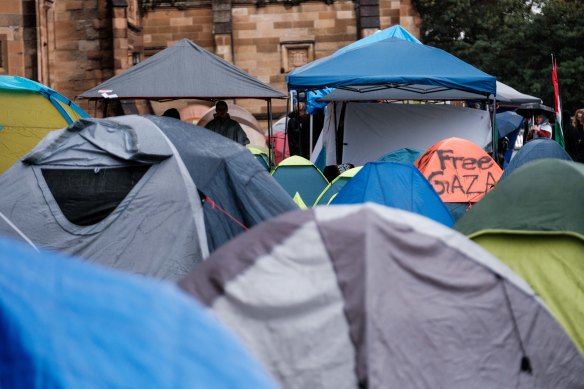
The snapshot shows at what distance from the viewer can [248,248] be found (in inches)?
201

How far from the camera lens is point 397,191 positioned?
985cm

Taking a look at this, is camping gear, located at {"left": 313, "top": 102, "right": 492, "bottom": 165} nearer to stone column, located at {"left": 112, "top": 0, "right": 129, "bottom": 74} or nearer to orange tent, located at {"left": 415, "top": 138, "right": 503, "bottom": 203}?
orange tent, located at {"left": 415, "top": 138, "right": 503, "bottom": 203}

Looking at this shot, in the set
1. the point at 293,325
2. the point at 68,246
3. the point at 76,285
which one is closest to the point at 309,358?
the point at 293,325

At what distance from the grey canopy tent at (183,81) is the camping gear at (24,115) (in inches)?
43.0

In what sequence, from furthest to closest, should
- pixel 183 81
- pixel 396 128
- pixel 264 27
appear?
pixel 264 27 → pixel 396 128 → pixel 183 81

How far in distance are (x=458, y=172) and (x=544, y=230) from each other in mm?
5372

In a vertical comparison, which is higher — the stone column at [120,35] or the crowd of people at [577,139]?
the stone column at [120,35]

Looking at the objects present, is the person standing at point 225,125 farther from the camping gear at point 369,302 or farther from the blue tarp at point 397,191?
the camping gear at point 369,302

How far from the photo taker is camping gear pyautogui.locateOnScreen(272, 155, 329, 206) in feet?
44.9

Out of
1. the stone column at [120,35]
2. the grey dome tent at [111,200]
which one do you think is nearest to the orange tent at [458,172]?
the grey dome tent at [111,200]

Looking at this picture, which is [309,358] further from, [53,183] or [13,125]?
[13,125]

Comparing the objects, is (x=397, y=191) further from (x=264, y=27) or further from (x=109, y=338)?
(x=264, y=27)

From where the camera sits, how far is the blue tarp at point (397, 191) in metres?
9.82

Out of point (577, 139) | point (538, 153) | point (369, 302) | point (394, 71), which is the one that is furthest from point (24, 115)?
point (369, 302)
